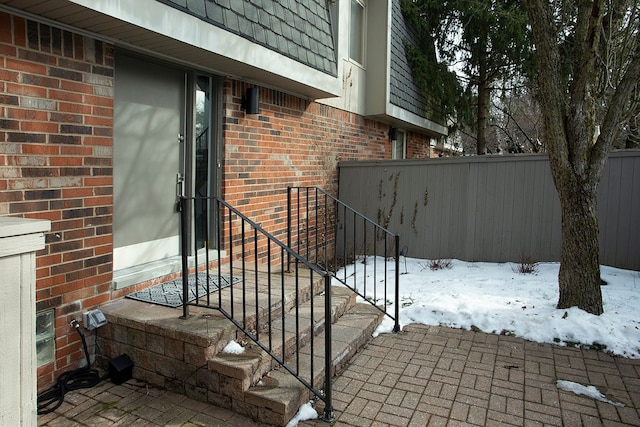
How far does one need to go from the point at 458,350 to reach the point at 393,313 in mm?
882

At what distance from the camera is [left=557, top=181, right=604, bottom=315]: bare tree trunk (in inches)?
166

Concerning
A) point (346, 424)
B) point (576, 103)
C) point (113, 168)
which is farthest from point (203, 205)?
point (576, 103)

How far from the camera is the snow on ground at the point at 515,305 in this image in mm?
4023

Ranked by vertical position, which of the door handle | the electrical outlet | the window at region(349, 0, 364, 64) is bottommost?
the electrical outlet

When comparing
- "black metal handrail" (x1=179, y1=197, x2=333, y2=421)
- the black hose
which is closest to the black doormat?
"black metal handrail" (x1=179, y1=197, x2=333, y2=421)

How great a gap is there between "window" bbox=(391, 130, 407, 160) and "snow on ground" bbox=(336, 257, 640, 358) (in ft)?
12.9

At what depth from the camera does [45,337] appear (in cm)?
301

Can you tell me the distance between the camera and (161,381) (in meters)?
3.10

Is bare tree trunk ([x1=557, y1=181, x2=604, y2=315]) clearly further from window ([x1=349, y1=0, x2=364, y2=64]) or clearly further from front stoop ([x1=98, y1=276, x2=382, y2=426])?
window ([x1=349, y1=0, x2=364, y2=64])

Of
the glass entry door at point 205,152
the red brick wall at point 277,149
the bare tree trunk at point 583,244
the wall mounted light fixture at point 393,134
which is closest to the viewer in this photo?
the bare tree trunk at point 583,244

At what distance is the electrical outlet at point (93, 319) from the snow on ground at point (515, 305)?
90.4 inches

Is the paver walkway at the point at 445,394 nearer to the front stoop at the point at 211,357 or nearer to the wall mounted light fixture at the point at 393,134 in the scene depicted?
the front stoop at the point at 211,357

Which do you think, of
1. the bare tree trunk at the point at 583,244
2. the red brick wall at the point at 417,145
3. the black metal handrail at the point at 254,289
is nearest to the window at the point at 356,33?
the red brick wall at the point at 417,145

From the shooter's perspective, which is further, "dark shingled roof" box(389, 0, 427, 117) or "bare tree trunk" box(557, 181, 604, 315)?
"dark shingled roof" box(389, 0, 427, 117)
